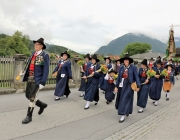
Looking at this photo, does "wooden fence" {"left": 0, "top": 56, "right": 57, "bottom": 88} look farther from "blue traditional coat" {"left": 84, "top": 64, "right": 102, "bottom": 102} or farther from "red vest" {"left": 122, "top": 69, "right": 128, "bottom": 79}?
"red vest" {"left": 122, "top": 69, "right": 128, "bottom": 79}

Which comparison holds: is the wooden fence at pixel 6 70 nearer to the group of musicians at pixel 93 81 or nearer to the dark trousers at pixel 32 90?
the group of musicians at pixel 93 81

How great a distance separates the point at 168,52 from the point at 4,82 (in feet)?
126

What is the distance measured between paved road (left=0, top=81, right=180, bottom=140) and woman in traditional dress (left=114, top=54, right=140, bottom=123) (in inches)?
15.4

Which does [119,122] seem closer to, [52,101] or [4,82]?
[52,101]

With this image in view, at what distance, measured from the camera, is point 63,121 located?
600cm

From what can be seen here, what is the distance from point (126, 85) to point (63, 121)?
7.05ft

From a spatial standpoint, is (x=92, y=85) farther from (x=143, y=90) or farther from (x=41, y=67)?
(x=41, y=67)

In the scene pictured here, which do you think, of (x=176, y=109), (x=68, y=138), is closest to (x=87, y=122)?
(x=68, y=138)

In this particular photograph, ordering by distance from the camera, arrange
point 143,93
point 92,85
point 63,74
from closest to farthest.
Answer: point 92,85
point 143,93
point 63,74

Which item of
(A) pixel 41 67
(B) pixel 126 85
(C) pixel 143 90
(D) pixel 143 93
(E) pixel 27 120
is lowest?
(E) pixel 27 120

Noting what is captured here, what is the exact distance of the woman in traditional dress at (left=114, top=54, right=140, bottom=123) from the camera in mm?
6520

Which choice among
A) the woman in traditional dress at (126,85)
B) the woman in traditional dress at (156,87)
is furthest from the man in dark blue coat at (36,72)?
the woman in traditional dress at (156,87)

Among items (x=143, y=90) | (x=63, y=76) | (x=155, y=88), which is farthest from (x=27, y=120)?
(x=155, y=88)

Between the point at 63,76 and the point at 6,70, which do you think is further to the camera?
the point at 6,70
